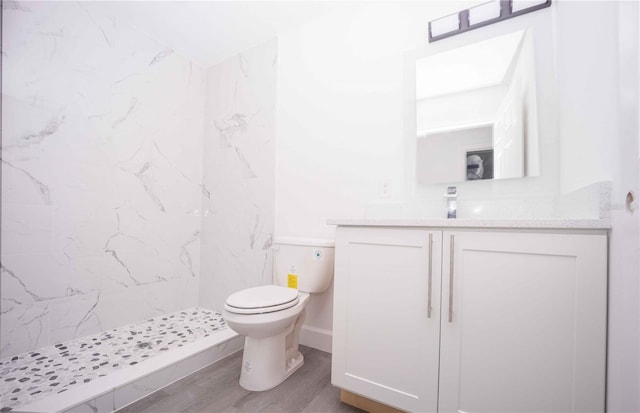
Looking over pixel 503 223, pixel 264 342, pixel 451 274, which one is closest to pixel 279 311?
pixel 264 342

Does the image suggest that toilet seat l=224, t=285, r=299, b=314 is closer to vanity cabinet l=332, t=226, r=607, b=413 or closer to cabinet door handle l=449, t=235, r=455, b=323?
vanity cabinet l=332, t=226, r=607, b=413

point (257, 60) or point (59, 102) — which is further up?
point (257, 60)

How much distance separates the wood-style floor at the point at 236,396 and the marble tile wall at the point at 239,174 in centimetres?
76

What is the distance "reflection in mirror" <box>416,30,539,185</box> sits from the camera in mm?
1385

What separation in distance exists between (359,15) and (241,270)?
210 centimetres

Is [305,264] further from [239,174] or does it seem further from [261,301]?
[239,174]

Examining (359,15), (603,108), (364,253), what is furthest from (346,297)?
(359,15)

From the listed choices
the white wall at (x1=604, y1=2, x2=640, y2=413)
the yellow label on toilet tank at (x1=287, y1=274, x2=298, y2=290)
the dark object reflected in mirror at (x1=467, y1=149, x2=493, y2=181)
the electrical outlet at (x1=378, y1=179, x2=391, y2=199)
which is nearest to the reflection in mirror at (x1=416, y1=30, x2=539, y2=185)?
the dark object reflected in mirror at (x1=467, y1=149, x2=493, y2=181)

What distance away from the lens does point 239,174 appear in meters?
2.35

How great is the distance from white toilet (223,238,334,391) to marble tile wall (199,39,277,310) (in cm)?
47

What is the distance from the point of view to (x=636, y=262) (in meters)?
0.69

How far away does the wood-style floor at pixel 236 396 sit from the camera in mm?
1245

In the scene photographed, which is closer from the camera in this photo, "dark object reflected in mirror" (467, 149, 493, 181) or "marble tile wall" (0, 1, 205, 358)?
"dark object reflected in mirror" (467, 149, 493, 181)

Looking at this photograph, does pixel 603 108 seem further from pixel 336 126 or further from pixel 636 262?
pixel 336 126
